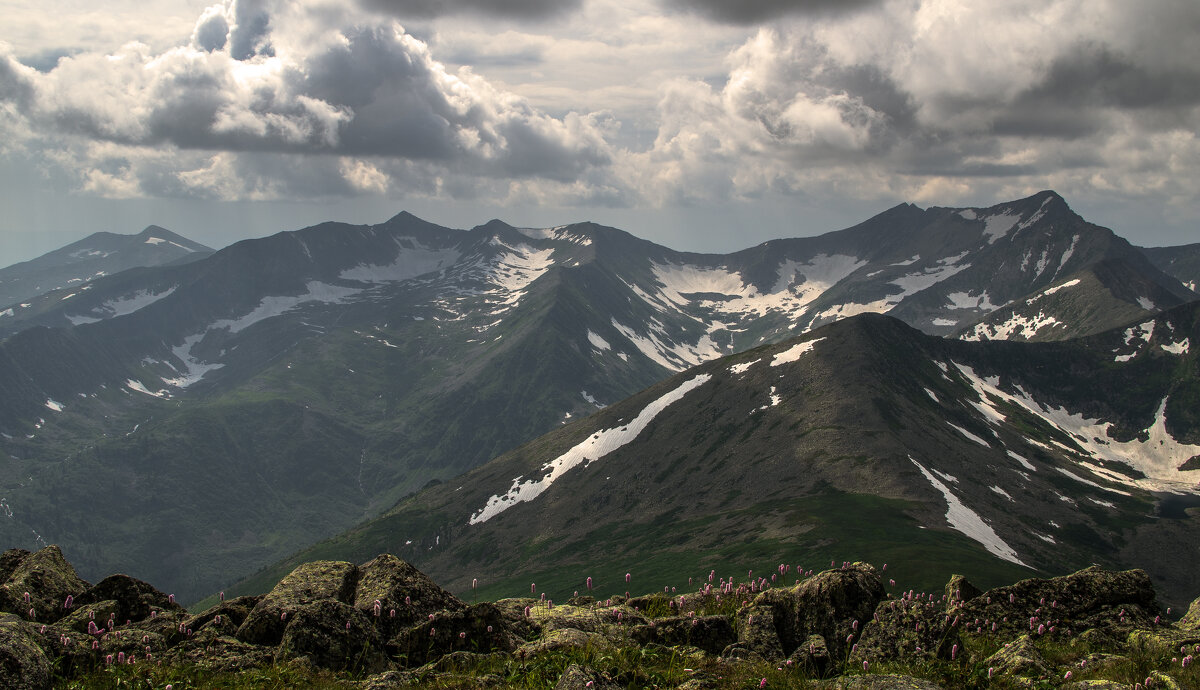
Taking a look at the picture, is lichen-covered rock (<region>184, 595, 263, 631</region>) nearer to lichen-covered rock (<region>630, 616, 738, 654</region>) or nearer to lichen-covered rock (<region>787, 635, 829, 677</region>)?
lichen-covered rock (<region>630, 616, 738, 654</region>)

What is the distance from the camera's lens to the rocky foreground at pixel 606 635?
51.3 ft

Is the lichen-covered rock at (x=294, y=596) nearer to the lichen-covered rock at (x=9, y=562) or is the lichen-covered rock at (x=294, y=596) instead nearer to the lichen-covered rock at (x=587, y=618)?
the lichen-covered rock at (x=587, y=618)

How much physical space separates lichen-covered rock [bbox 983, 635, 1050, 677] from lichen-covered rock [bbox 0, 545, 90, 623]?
2287 centimetres

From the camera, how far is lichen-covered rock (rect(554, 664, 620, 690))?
46.4 feet

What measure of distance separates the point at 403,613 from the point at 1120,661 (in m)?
17.4

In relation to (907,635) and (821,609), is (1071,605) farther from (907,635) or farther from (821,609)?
(821,609)

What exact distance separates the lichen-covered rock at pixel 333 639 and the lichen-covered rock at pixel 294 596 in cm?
69

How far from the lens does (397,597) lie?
20.7 m

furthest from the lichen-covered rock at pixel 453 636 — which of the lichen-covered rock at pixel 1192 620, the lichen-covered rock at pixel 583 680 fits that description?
the lichen-covered rock at pixel 1192 620

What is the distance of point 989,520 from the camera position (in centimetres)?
17188

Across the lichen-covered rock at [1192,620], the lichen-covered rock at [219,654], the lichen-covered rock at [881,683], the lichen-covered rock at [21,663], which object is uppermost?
the lichen-covered rock at [21,663]

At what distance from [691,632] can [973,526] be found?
543 ft

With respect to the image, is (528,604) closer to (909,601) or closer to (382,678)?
(382,678)

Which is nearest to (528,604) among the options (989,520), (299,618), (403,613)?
(403,613)
